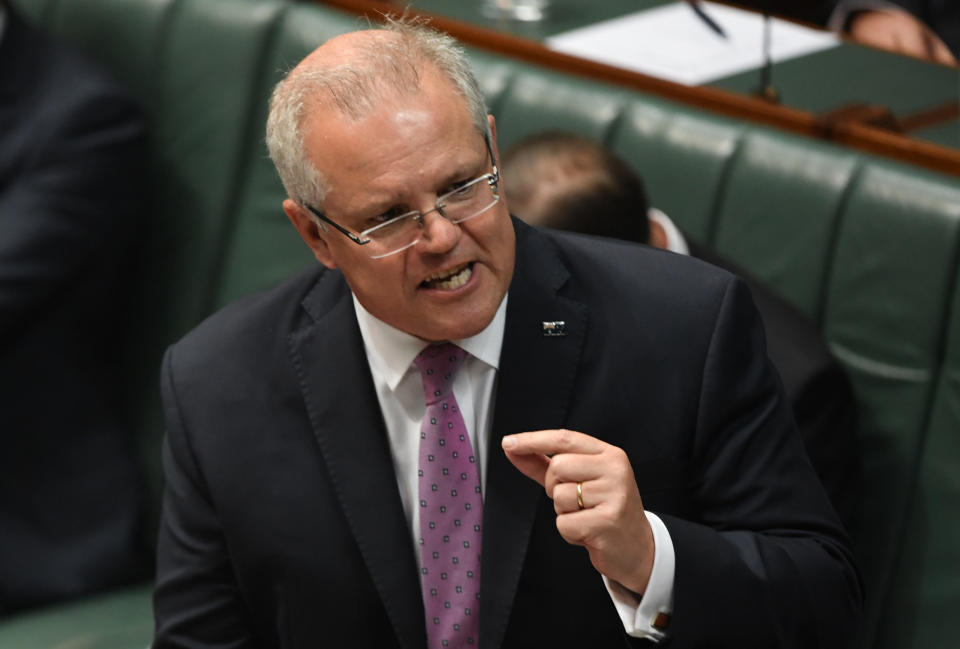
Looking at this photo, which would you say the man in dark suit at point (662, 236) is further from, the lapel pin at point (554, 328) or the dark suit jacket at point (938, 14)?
the dark suit jacket at point (938, 14)

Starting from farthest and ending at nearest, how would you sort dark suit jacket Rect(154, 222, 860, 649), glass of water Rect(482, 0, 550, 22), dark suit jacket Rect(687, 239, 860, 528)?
glass of water Rect(482, 0, 550, 22), dark suit jacket Rect(687, 239, 860, 528), dark suit jacket Rect(154, 222, 860, 649)

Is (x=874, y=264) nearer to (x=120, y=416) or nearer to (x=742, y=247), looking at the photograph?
(x=742, y=247)

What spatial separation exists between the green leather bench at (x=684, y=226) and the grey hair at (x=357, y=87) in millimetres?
734

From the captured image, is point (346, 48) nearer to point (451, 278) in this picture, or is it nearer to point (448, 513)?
point (451, 278)

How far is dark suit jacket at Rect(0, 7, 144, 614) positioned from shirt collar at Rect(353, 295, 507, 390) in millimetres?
1124

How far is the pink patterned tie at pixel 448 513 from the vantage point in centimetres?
141

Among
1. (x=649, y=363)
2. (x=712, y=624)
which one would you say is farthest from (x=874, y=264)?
(x=712, y=624)

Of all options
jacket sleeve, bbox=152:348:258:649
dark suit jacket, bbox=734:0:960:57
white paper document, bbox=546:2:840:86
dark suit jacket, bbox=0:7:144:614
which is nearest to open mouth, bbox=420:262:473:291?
jacket sleeve, bbox=152:348:258:649

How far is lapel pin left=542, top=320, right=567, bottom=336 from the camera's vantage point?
1415 millimetres

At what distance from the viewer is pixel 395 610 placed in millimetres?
1413

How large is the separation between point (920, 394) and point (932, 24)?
49.1 inches

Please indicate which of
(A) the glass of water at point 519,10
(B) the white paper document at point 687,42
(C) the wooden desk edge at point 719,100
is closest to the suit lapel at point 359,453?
(C) the wooden desk edge at point 719,100

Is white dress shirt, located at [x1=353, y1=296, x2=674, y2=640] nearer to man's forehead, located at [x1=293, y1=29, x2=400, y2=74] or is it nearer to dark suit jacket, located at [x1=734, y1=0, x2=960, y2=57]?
man's forehead, located at [x1=293, y1=29, x2=400, y2=74]

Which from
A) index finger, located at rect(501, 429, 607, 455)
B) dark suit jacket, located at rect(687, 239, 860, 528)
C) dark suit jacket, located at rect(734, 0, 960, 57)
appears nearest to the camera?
index finger, located at rect(501, 429, 607, 455)
